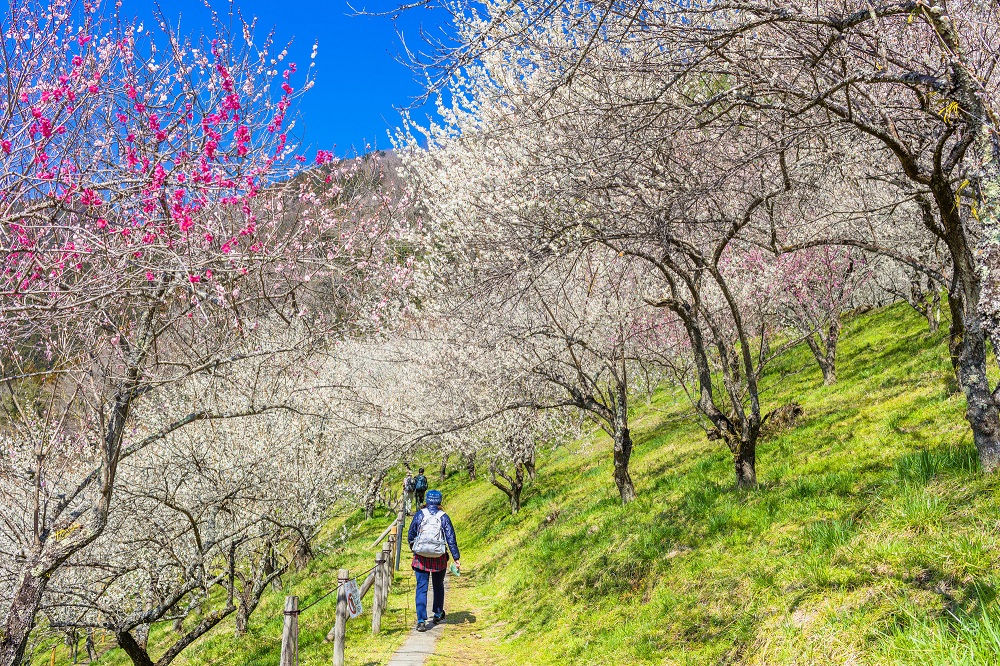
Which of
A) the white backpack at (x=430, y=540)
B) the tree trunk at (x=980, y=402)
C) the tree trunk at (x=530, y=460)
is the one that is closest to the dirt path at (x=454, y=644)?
the white backpack at (x=430, y=540)

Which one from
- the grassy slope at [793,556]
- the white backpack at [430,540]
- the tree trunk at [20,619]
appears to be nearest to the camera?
the grassy slope at [793,556]

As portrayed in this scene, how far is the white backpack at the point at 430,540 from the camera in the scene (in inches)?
364

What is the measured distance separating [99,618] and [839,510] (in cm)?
1252

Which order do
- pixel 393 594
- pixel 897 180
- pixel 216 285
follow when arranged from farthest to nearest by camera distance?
1. pixel 393 594
2. pixel 897 180
3. pixel 216 285

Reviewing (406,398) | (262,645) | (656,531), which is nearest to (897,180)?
(656,531)

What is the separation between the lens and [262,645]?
11.6 meters

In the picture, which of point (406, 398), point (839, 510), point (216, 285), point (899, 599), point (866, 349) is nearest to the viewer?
point (899, 599)

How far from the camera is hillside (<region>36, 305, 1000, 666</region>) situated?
4.60 m

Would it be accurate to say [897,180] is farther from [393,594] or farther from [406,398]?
[406,398]

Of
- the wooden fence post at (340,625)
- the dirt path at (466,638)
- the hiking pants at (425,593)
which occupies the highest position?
the wooden fence post at (340,625)

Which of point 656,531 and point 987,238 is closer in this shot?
point 987,238

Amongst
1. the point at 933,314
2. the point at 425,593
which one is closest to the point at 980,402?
the point at 425,593

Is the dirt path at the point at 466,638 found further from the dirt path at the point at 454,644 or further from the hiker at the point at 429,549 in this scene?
the hiker at the point at 429,549

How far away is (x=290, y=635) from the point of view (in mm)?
6719
